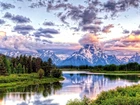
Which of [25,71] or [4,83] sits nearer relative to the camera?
[4,83]

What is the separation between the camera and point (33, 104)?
148 ft

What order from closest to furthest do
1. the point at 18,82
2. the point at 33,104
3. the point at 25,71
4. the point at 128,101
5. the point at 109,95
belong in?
the point at 128,101 → the point at 109,95 → the point at 33,104 → the point at 18,82 → the point at 25,71

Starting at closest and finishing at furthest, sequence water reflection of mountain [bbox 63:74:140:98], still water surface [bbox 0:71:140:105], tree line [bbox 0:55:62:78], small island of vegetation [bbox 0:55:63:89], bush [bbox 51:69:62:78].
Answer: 1. still water surface [bbox 0:71:140:105]
2. water reflection of mountain [bbox 63:74:140:98]
3. small island of vegetation [bbox 0:55:63:89]
4. tree line [bbox 0:55:62:78]
5. bush [bbox 51:69:62:78]

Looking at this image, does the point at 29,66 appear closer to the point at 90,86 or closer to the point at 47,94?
the point at 90,86

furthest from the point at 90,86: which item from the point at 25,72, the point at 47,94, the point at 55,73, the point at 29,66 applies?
the point at 29,66

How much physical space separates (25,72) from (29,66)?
511 centimetres

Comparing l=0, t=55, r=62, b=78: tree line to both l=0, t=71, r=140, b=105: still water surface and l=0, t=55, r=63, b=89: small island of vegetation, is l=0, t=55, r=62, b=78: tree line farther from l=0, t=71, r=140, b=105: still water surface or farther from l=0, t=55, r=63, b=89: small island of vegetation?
l=0, t=71, r=140, b=105: still water surface

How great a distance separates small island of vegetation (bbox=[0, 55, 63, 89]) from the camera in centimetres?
8457

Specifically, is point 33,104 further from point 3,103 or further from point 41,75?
point 41,75

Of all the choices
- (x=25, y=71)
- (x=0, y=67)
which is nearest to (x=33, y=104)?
(x=0, y=67)

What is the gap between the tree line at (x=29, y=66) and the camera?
108756 mm

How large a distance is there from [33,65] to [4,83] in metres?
55.4

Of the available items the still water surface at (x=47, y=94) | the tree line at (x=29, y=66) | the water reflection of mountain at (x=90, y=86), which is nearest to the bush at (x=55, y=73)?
the tree line at (x=29, y=66)

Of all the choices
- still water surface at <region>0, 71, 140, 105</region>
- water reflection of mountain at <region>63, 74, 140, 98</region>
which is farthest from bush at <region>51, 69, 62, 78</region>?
still water surface at <region>0, 71, 140, 105</region>
